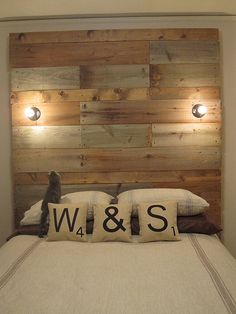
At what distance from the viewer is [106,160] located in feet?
8.91

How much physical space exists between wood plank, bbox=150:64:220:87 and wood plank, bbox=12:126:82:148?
34.7 inches

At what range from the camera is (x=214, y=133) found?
2676 millimetres

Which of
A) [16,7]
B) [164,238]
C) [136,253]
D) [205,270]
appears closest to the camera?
[205,270]

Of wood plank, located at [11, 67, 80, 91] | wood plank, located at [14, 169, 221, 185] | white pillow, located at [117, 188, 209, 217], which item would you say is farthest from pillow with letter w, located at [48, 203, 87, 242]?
wood plank, located at [11, 67, 80, 91]

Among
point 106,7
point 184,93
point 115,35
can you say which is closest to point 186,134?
point 184,93

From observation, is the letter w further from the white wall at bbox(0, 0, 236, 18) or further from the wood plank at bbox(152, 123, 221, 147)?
the white wall at bbox(0, 0, 236, 18)

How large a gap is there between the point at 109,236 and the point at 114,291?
69 cm

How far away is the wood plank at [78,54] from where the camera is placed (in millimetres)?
2666

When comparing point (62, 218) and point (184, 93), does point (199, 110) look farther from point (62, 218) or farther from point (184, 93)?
point (62, 218)

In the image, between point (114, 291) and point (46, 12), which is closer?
point (114, 291)

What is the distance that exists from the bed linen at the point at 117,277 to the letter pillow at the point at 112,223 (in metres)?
0.06

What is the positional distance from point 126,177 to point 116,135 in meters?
0.40

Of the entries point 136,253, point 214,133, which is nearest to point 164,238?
point 136,253

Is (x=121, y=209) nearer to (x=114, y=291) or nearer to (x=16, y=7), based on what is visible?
(x=114, y=291)
